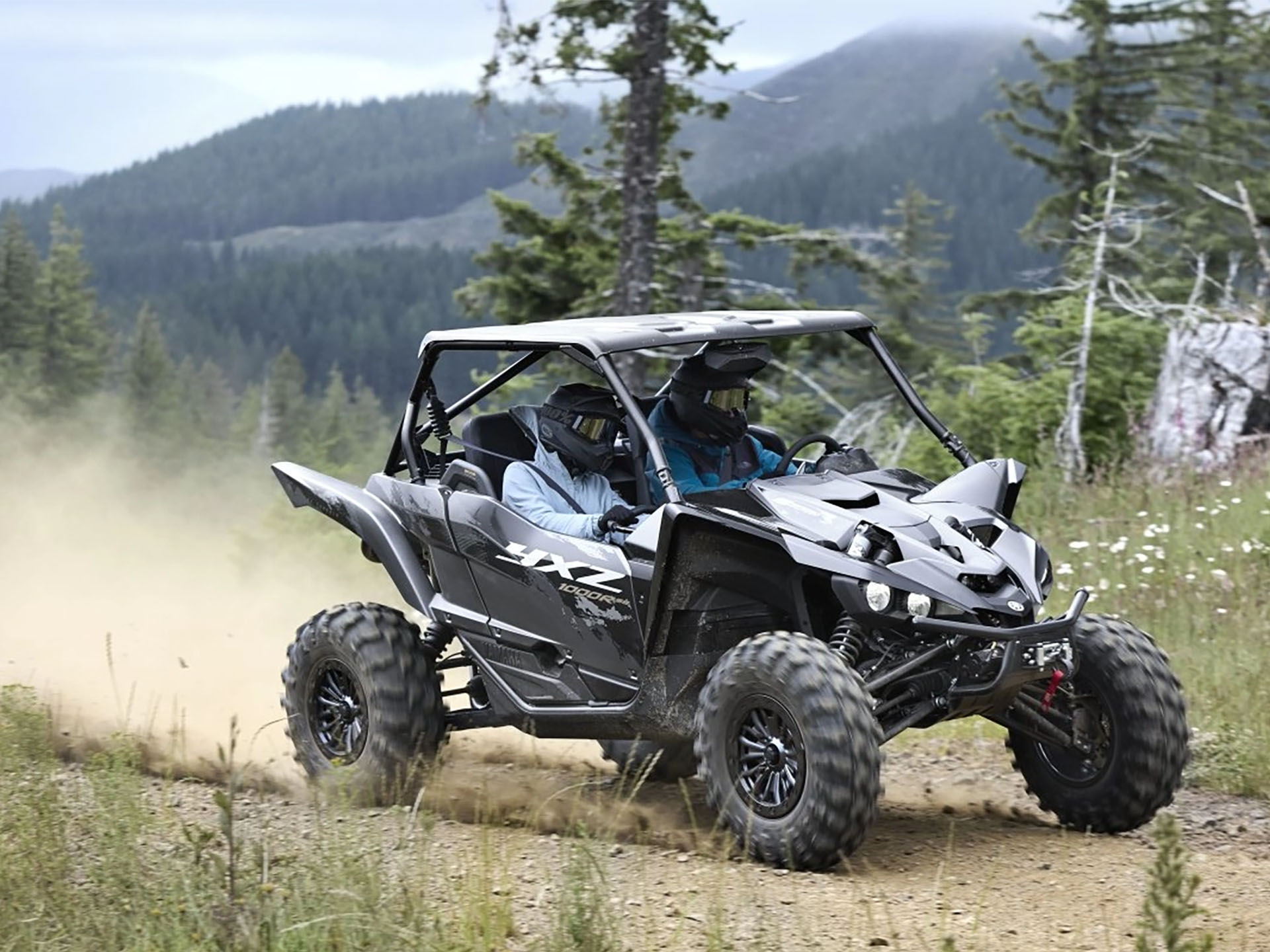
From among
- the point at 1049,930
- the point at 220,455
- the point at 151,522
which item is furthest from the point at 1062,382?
the point at 220,455

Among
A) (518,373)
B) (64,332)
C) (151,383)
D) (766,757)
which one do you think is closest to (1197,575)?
(518,373)

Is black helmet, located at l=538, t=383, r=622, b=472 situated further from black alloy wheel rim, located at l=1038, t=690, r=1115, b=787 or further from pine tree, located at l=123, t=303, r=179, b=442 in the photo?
pine tree, located at l=123, t=303, r=179, b=442

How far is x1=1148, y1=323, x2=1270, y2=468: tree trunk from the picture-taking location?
12.7 metres

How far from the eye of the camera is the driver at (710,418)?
7062 millimetres

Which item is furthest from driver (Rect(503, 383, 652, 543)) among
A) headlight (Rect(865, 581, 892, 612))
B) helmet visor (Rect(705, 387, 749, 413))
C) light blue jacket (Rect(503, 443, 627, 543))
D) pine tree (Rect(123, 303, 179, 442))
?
pine tree (Rect(123, 303, 179, 442))

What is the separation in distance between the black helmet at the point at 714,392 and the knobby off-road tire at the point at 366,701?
162 centimetres

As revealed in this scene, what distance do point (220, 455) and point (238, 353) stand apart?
202 feet

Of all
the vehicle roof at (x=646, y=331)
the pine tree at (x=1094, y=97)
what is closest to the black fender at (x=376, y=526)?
the vehicle roof at (x=646, y=331)

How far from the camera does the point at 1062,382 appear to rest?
47.1 ft

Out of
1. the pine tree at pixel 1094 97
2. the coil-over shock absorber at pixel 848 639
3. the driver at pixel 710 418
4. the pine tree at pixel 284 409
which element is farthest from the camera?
the pine tree at pixel 284 409

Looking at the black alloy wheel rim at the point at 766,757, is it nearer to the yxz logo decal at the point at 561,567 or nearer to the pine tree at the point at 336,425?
the yxz logo decal at the point at 561,567

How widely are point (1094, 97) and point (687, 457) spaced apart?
26.3 m

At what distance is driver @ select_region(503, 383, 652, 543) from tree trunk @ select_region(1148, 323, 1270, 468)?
6.94m

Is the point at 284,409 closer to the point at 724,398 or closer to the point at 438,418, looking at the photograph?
the point at 438,418
